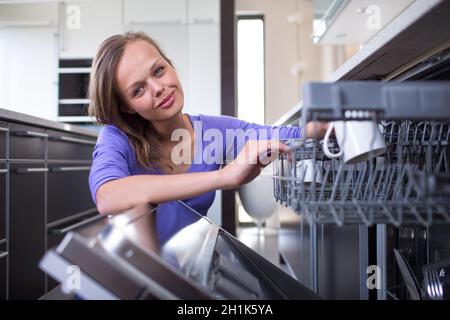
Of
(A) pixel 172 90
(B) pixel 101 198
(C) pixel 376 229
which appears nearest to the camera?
(B) pixel 101 198

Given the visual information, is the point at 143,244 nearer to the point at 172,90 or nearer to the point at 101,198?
the point at 101,198

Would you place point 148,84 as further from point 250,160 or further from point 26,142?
point 26,142

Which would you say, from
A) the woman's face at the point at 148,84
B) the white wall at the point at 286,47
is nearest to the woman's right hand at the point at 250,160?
the woman's face at the point at 148,84

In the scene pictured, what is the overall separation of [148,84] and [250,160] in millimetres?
343

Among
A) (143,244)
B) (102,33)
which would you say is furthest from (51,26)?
(143,244)

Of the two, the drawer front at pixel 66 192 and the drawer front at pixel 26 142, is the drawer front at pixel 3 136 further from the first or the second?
the drawer front at pixel 66 192

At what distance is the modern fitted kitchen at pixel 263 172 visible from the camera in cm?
40

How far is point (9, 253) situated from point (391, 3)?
206 cm

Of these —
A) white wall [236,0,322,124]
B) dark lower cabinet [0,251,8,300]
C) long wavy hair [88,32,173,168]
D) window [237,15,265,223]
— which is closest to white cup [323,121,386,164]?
long wavy hair [88,32,173,168]

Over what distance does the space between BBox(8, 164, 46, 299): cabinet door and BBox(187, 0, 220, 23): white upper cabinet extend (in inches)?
78.6

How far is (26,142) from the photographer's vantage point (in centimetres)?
168

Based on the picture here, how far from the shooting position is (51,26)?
3.42m

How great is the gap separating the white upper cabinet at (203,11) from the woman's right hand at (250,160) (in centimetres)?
301

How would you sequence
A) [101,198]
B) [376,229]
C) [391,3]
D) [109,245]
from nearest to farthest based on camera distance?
[109,245]
[101,198]
[376,229]
[391,3]
